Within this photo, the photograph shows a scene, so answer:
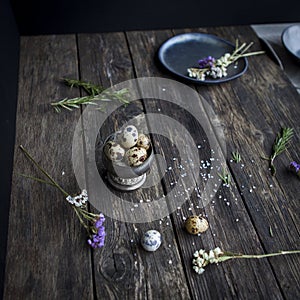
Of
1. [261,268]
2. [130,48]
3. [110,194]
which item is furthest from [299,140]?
[130,48]

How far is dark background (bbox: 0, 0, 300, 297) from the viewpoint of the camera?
62.2 inches

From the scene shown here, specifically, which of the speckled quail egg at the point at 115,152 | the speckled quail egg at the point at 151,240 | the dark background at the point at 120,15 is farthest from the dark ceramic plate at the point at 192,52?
the speckled quail egg at the point at 151,240

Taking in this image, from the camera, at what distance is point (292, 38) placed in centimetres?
172

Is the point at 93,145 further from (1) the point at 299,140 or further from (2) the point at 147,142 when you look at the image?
(1) the point at 299,140

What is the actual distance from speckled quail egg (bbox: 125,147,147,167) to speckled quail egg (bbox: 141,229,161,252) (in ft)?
0.52

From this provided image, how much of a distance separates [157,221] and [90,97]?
500 millimetres

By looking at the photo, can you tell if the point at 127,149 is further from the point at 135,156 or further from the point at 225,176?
the point at 225,176

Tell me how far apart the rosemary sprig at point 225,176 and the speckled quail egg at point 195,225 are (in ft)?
0.52

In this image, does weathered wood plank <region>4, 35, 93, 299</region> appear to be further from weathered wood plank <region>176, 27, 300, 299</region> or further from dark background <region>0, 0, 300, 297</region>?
weathered wood plank <region>176, 27, 300, 299</region>

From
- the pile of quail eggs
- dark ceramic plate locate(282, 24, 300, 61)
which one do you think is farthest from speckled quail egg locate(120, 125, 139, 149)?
dark ceramic plate locate(282, 24, 300, 61)

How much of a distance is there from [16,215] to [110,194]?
0.23 m

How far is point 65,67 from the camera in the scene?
1524 millimetres

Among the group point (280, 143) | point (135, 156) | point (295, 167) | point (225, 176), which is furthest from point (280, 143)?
Answer: point (135, 156)

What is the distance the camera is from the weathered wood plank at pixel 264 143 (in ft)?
3.42
